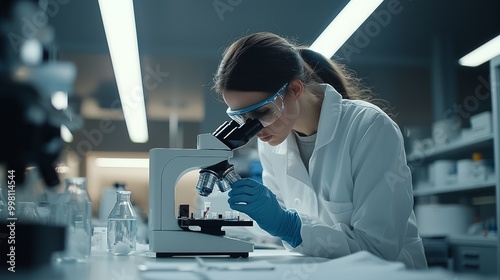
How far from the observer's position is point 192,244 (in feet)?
5.00

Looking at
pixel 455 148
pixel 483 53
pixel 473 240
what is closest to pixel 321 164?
pixel 473 240

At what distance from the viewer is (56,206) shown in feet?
4.91

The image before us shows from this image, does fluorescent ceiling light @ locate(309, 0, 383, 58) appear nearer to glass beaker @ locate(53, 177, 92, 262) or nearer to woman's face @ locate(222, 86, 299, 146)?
woman's face @ locate(222, 86, 299, 146)

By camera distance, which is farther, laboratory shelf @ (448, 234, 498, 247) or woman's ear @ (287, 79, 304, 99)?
laboratory shelf @ (448, 234, 498, 247)

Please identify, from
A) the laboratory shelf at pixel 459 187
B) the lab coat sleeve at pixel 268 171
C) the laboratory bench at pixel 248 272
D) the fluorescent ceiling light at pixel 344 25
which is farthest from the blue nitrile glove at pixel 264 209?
the laboratory shelf at pixel 459 187

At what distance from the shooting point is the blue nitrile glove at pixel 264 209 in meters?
1.60

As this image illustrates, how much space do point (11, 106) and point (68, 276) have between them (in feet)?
1.12

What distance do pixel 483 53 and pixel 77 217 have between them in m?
4.85

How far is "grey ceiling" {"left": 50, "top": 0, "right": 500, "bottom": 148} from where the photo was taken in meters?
4.57

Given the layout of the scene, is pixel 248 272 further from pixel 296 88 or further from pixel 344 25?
pixel 344 25

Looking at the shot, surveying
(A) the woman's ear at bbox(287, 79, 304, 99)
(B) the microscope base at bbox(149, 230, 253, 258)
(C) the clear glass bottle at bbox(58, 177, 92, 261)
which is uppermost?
(A) the woman's ear at bbox(287, 79, 304, 99)

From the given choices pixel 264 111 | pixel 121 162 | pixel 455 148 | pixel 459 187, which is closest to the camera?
pixel 264 111

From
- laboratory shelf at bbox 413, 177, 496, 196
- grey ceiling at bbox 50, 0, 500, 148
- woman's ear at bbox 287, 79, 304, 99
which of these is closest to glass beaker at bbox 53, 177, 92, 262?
woman's ear at bbox 287, 79, 304, 99

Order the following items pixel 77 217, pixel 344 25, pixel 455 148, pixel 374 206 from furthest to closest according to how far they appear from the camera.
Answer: pixel 455 148
pixel 344 25
pixel 374 206
pixel 77 217
